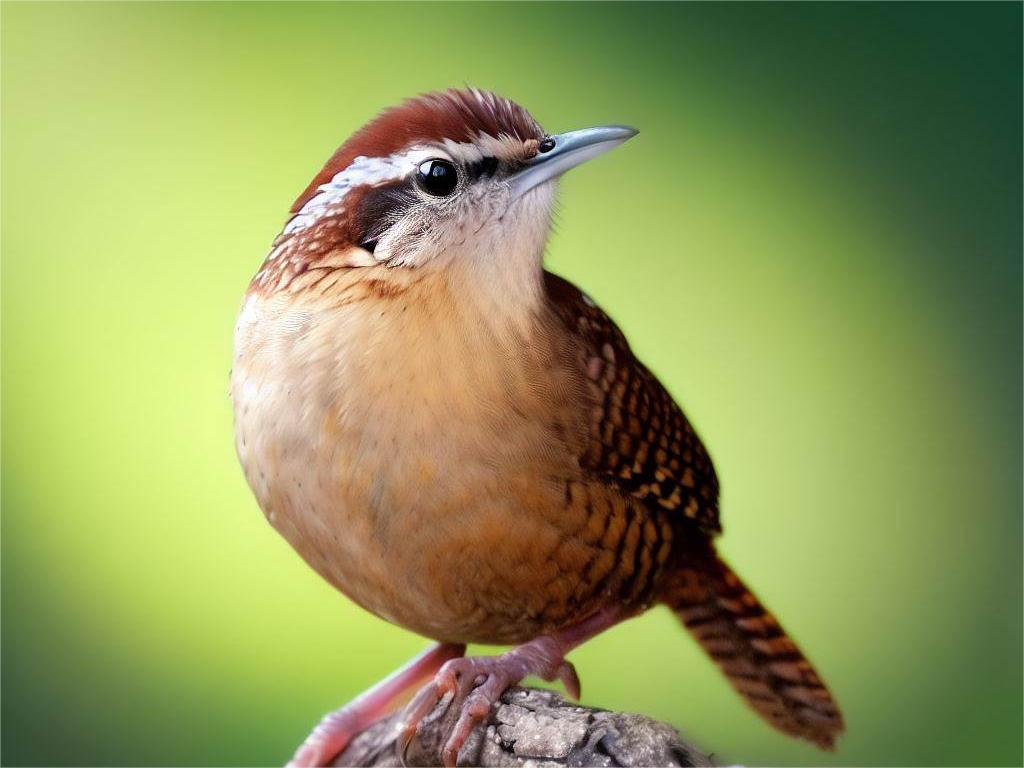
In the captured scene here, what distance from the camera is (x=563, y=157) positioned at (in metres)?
2.03

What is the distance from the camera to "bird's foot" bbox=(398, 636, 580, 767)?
203 centimetres

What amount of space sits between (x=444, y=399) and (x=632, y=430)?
44 centimetres

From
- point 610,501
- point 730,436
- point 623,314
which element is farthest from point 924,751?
point 610,501

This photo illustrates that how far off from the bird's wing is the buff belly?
0.15m

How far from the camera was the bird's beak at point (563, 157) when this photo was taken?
2020 mm

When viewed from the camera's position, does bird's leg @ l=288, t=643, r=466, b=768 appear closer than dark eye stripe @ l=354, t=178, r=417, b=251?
No

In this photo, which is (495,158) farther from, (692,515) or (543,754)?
(543,754)

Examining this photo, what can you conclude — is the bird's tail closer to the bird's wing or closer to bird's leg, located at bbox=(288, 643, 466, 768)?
the bird's wing

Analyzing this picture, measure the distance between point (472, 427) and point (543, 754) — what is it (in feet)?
1.77

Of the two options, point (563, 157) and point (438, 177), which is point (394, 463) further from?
point (563, 157)

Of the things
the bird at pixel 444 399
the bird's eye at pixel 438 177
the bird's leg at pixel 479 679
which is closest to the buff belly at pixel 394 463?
the bird at pixel 444 399

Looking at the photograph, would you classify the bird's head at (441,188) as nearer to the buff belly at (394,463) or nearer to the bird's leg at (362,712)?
the buff belly at (394,463)

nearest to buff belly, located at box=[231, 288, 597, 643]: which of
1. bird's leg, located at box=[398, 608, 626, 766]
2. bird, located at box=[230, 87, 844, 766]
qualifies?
bird, located at box=[230, 87, 844, 766]

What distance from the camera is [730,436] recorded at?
3.84 meters
